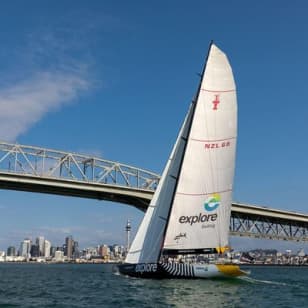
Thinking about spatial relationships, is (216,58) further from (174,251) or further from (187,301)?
(187,301)

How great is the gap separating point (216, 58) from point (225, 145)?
4959 millimetres

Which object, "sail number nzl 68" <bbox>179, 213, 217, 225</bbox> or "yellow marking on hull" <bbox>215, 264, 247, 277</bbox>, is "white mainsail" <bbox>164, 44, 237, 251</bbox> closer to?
"sail number nzl 68" <bbox>179, 213, 217, 225</bbox>

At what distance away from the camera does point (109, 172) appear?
8444 centimetres

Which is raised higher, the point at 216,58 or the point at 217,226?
the point at 216,58

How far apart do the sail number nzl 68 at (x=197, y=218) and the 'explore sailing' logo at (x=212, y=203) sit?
15.4 inches

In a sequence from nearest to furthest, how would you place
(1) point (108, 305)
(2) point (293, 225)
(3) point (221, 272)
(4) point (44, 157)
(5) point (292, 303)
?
(1) point (108, 305)
(5) point (292, 303)
(3) point (221, 272)
(4) point (44, 157)
(2) point (293, 225)

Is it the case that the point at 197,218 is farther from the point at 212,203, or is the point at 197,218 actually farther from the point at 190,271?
the point at 190,271

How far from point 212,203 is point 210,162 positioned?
2.32 metres

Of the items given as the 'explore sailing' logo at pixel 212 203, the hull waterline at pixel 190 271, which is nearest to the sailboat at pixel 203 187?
the 'explore sailing' logo at pixel 212 203

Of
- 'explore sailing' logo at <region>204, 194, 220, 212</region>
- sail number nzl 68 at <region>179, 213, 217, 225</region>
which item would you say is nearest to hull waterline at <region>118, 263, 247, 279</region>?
sail number nzl 68 at <region>179, 213, 217, 225</region>

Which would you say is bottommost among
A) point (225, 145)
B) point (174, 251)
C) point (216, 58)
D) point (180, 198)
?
point (174, 251)

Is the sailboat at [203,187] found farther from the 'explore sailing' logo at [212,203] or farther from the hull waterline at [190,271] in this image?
the hull waterline at [190,271]

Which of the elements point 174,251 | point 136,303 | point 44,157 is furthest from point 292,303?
point 44,157

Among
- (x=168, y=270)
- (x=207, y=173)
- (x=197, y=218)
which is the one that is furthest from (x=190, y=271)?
(x=207, y=173)
